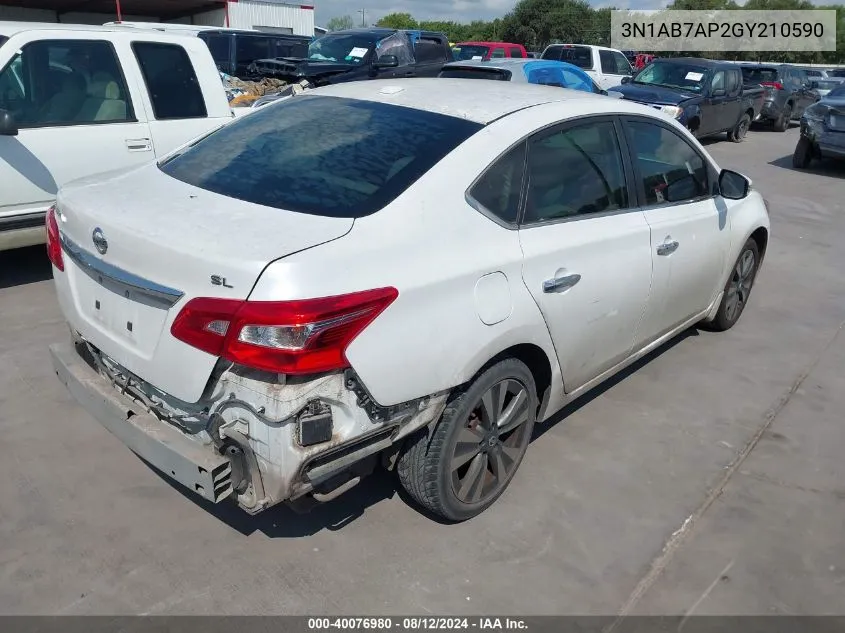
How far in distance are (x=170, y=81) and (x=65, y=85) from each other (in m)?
0.83

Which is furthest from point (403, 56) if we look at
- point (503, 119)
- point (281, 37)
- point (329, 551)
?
point (329, 551)

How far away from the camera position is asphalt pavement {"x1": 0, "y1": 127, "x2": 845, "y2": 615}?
2.73 metres

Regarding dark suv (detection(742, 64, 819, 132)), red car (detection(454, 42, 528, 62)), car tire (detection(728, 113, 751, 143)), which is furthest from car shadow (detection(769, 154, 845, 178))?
red car (detection(454, 42, 528, 62))

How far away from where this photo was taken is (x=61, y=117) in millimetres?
5316

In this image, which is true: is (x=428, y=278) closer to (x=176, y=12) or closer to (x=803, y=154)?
(x=803, y=154)

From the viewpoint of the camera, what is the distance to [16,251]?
21.0 ft

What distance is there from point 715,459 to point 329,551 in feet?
6.76

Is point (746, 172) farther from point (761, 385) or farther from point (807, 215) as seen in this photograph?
point (761, 385)

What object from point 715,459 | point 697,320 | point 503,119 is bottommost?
point 715,459

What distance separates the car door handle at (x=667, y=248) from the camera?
3.80 m

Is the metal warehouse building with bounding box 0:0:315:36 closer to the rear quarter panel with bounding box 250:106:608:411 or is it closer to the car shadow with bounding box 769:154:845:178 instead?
the car shadow with bounding box 769:154:845:178

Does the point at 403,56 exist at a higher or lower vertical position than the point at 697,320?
higher

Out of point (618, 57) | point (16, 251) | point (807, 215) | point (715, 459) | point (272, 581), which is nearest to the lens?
point (272, 581)

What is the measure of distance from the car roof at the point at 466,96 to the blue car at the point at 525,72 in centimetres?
616
